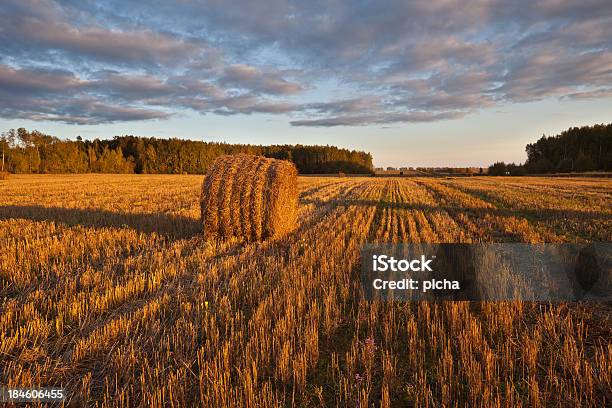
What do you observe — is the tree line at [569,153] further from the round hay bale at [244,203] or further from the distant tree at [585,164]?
the round hay bale at [244,203]

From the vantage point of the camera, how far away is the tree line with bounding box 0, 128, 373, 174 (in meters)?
76.8

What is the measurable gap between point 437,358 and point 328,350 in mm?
1079

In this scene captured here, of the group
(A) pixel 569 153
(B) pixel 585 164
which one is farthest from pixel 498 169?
(A) pixel 569 153

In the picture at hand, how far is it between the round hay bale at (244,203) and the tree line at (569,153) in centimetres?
7511

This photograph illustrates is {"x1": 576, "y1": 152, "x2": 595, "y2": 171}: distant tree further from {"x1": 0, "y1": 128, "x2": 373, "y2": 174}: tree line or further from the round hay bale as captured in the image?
the round hay bale

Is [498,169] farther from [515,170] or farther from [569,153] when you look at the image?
[569,153]

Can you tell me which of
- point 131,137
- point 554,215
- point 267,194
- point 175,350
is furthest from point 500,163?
point 131,137

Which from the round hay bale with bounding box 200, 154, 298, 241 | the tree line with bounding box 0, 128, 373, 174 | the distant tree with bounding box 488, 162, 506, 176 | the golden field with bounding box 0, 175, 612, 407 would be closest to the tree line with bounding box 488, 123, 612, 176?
the distant tree with bounding box 488, 162, 506, 176

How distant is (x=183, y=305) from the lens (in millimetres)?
4660

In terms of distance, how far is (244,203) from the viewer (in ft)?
29.5

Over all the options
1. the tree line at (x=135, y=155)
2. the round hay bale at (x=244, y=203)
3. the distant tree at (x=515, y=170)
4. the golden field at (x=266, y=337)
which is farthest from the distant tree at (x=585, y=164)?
the golden field at (x=266, y=337)

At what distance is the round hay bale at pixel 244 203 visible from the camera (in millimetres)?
8906

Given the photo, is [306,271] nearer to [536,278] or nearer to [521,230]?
[536,278]

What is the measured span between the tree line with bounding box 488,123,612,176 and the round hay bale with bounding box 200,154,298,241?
7511 cm
